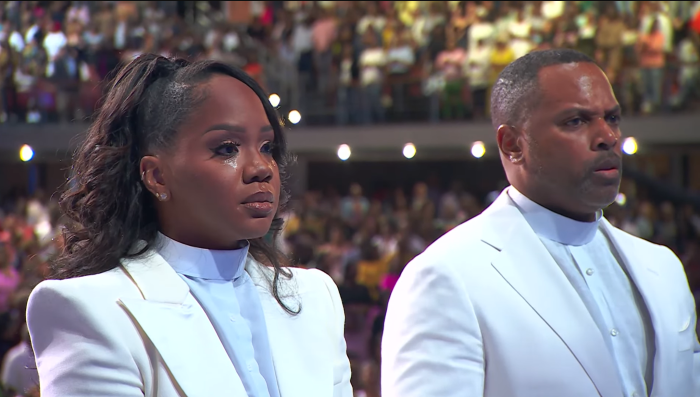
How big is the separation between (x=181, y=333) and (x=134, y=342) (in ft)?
0.30

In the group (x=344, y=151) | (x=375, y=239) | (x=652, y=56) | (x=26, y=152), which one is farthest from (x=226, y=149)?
(x=26, y=152)

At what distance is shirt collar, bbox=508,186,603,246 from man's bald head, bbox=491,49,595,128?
0.78 feet

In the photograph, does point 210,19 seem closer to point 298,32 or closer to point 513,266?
point 298,32

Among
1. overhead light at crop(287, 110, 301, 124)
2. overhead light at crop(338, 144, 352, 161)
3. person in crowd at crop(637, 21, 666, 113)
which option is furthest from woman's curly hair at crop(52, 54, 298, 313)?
overhead light at crop(338, 144, 352, 161)

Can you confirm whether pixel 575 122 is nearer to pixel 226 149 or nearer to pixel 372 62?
pixel 226 149

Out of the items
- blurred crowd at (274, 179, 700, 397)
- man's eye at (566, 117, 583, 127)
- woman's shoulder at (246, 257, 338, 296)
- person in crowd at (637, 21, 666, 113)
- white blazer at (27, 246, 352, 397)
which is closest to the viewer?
white blazer at (27, 246, 352, 397)

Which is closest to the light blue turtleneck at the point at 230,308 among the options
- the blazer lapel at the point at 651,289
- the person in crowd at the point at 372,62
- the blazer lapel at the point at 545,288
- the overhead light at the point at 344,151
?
the blazer lapel at the point at 545,288

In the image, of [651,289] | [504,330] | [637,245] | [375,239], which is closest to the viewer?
[504,330]

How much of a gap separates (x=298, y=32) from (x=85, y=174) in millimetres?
9831

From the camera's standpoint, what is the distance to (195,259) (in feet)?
6.09

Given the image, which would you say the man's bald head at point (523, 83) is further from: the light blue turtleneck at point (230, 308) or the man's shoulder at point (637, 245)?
the light blue turtleneck at point (230, 308)

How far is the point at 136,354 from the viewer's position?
1.70 m

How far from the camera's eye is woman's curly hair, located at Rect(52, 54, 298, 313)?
1825mm

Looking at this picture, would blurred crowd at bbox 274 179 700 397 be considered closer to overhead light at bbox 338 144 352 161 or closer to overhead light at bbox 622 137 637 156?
overhead light at bbox 622 137 637 156
